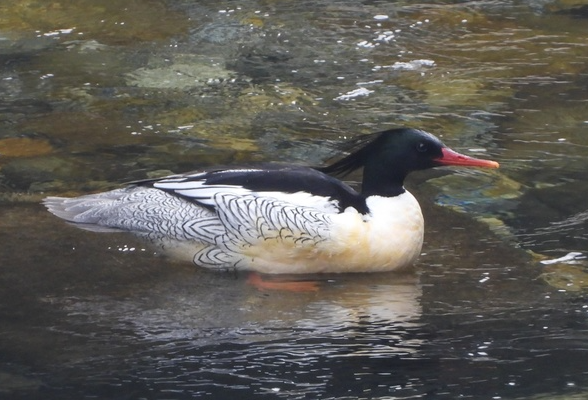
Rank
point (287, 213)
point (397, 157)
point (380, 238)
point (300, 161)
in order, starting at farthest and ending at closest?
point (300, 161), point (397, 157), point (380, 238), point (287, 213)

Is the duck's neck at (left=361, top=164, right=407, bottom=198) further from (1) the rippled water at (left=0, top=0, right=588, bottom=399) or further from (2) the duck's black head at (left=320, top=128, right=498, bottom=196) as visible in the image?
(1) the rippled water at (left=0, top=0, right=588, bottom=399)

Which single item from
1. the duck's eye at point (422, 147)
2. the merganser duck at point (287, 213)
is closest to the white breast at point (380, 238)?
the merganser duck at point (287, 213)

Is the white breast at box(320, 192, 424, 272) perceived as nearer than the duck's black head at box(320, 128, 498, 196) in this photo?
Yes

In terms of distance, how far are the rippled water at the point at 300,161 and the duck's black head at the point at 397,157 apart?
487 mm

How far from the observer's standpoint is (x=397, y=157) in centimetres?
620

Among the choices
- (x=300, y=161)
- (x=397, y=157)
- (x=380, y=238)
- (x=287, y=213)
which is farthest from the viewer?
(x=300, y=161)

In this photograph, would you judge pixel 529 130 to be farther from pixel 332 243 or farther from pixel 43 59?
pixel 43 59

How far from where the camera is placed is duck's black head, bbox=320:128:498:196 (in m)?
6.20

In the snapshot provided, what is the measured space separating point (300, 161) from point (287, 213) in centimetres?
164

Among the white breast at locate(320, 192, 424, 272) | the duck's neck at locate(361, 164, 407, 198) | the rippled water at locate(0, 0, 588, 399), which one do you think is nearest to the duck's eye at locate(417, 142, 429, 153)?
the duck's neck at locate(361, 164, 407, 198)

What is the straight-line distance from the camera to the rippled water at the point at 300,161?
190 inches

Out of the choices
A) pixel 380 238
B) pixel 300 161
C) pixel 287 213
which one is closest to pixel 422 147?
pixel 380 238

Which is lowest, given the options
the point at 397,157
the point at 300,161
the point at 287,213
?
the point at 300,161

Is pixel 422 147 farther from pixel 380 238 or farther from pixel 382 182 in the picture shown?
pixel 380 238
